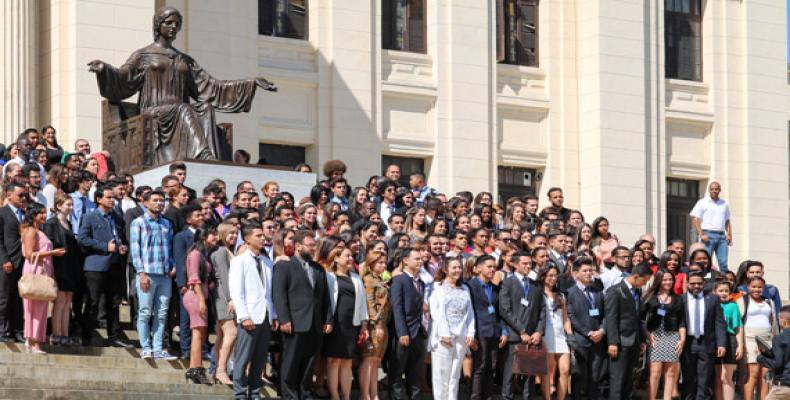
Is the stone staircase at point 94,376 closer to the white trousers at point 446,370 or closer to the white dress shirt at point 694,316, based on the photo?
the white trousers at point 446,370

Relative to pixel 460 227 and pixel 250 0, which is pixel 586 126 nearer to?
pixel 250 0

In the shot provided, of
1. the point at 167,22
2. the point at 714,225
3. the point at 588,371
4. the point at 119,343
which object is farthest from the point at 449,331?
the point at 714,225

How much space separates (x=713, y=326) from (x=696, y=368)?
0.54 m

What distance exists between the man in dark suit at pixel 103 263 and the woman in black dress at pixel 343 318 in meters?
2.18

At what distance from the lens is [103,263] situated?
1883 cm

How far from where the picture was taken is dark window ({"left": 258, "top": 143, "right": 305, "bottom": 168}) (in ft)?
102

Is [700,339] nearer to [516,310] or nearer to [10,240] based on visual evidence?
[516,310]

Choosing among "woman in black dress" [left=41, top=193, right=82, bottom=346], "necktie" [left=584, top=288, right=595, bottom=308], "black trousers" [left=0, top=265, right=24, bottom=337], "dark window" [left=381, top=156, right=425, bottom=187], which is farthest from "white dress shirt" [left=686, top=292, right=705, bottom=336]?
"dark window" [left=381, top=156, right=425, bottom=187]

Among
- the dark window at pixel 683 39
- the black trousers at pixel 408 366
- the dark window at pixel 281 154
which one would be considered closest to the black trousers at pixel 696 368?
the black trousers at pixel 408 366

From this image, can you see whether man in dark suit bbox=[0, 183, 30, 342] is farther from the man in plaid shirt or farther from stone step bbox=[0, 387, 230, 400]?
stone step bbox=[0, 387, 230, 400]

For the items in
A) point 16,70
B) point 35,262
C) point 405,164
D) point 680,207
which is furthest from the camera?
point 680,207

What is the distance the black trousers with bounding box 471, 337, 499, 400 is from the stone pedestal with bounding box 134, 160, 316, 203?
15.4 feet

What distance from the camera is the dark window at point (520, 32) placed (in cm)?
3416

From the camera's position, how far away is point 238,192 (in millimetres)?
21125
